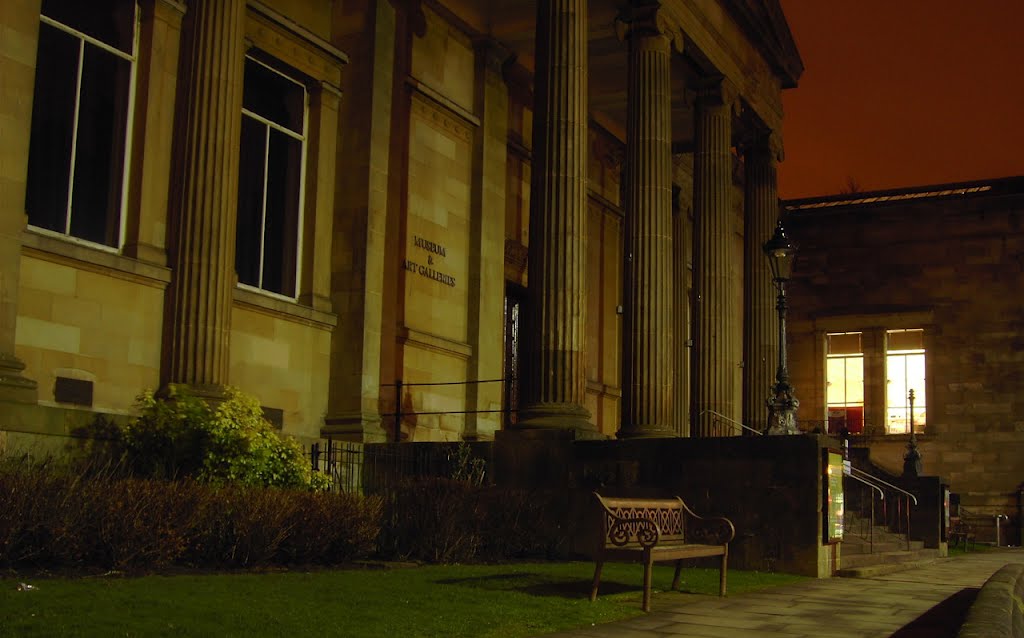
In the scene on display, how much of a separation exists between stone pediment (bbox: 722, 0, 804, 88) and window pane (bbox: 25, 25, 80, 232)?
16880 millimetres

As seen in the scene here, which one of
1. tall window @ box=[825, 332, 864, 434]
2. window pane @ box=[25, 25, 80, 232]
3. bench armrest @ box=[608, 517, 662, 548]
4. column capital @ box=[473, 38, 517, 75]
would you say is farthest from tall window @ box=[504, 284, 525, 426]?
tall window @ box=[825, 332, 864, 434]

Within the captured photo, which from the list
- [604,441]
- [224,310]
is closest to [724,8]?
[604,441]

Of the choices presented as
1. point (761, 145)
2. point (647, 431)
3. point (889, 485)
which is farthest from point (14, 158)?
point (761, 145)

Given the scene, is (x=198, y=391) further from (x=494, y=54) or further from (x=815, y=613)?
(x=494, y=54)

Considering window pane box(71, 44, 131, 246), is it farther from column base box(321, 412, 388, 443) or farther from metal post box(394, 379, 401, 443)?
metal post box(394, 379, 401, 443)

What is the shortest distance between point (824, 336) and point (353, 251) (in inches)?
1021

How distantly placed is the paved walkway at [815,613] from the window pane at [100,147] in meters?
10.3

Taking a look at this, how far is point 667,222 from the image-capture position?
23.8 metres

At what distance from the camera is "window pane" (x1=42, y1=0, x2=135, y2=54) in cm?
1730

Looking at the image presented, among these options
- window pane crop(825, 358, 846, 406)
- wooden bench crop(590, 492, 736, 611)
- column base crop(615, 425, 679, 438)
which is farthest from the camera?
window pane crop(825, 358, 846, 406)

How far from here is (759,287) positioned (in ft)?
102

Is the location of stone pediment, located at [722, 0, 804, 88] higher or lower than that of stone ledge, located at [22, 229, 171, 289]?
higher

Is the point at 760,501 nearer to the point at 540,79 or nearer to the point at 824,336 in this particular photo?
the point at 540,79

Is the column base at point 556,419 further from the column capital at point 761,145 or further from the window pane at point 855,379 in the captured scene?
the window pane at point 855,379
